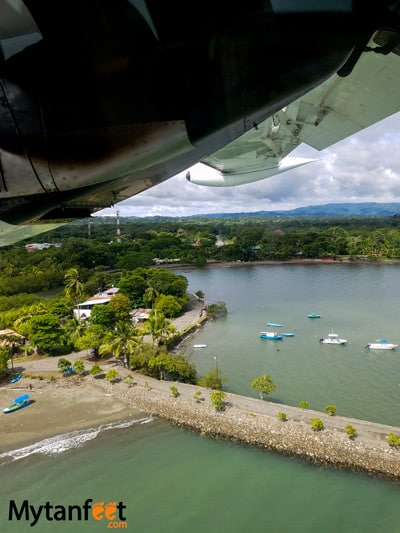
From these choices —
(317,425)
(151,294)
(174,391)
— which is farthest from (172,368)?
(151,294)

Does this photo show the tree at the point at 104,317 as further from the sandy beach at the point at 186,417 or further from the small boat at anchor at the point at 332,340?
the small boat at anchor at the point at 332,340

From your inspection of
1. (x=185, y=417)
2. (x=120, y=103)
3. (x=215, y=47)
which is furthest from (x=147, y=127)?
(x=185, y=417)

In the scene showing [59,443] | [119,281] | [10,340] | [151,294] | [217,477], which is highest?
[119,281]

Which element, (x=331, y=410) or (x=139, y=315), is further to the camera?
(x=139, y=315)

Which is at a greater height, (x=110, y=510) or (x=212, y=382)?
(x=212, y=382)

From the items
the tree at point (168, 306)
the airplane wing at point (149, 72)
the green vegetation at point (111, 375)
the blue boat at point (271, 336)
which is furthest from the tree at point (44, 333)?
the airplane wing at point (149, 72)

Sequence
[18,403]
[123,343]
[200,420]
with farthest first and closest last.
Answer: [123,343] → [18,403] → [200,420]

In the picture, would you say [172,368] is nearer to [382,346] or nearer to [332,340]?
[332,340]

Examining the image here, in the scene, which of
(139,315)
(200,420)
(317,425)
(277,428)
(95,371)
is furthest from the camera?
(139,315)

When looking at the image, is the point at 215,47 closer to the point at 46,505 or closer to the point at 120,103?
the point at 120,103
